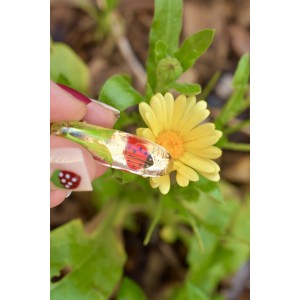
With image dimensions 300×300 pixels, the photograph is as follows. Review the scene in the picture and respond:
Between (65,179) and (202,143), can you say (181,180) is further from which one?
(65,179)

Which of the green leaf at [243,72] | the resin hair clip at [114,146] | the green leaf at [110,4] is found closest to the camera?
the resin hair clip at [114,146]

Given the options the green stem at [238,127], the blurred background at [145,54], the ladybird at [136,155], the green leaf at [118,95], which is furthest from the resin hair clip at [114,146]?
the blurred background at [145,54]

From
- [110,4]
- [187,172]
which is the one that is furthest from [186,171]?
[110,4]

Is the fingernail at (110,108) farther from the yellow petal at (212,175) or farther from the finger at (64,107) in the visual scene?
the yellow petal at (212,175)

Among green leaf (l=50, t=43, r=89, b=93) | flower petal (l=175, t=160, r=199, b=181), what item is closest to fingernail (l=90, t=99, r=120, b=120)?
flower petal (l=175, t=160, r=199, b=181)

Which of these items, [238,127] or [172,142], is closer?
[172,142]

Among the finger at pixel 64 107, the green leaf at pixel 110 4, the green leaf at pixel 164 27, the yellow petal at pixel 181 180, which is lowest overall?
the yellow petal at pixel 181 180
